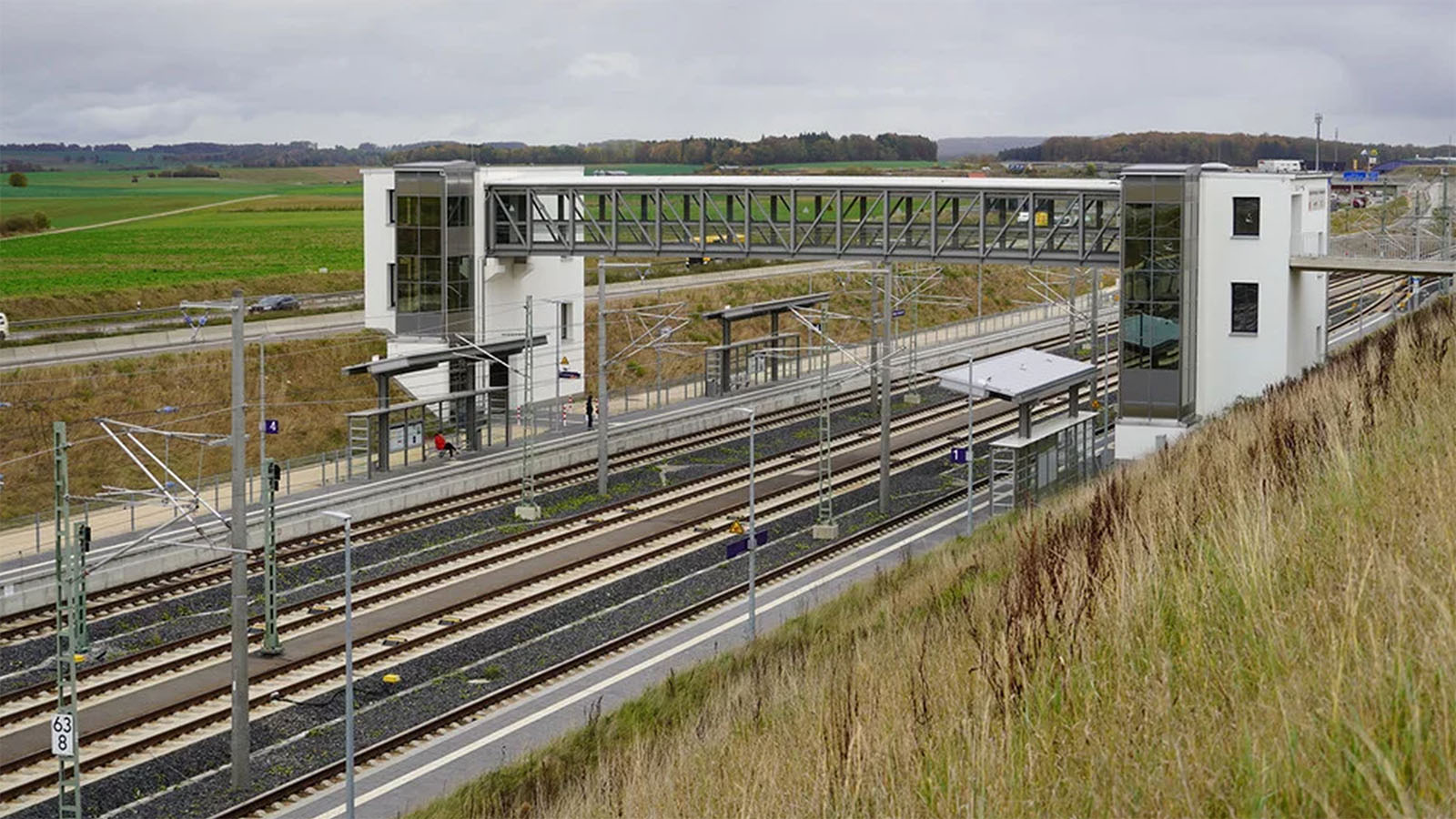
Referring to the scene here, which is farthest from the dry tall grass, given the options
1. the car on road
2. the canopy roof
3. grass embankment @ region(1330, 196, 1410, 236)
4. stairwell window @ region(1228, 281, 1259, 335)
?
stairwell window @ region(1228, 281, 1259, 335)

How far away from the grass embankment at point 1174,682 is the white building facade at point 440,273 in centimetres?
3472

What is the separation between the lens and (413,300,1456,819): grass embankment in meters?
7.02

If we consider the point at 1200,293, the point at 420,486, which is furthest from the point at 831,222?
the point at 420,486

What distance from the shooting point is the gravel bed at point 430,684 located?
22453 mm

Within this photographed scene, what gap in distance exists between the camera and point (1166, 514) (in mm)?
15117

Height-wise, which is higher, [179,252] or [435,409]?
[179,252]

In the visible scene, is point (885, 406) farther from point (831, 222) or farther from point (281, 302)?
point (281, 302)

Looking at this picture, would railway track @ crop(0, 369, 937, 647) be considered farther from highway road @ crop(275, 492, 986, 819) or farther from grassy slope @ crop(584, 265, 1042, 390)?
grassy slope @ crop(584, 265, 1042, 390)

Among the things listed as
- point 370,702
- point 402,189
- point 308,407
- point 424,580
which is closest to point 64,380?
point 308,407

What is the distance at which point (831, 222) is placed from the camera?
49500 millimetres

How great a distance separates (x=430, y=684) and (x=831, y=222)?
25851 mm

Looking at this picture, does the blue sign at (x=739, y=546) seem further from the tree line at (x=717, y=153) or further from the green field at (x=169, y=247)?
the tree line at (x=717, y=153)

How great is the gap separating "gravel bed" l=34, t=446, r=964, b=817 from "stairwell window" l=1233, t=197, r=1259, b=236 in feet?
43.8

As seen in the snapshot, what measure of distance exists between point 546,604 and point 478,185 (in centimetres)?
2331
